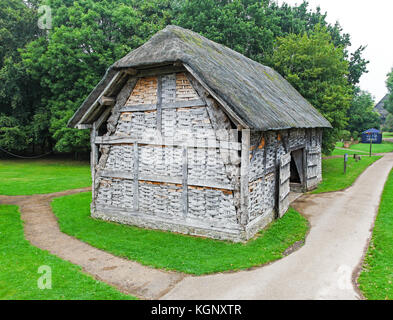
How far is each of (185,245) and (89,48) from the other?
22.1 m

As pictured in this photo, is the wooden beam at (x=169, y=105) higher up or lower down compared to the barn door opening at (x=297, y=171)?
higher up

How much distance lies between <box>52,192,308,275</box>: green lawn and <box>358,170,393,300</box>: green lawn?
2052 mm

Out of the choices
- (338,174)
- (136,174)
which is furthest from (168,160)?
(338,174)

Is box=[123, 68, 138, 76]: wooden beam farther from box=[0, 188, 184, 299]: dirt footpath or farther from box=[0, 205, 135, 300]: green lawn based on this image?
box=[0, 205, 135, 300]: green lawn

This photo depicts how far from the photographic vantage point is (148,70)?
404 inches

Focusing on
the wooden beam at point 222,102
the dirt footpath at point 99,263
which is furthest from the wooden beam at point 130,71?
the dirt footpath at point 99,263

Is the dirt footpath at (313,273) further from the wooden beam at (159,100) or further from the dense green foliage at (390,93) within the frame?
the dense green foliage at (390,93)

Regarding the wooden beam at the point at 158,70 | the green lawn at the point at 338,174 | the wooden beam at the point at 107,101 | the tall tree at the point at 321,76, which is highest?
the tall tree at the point at 321,76

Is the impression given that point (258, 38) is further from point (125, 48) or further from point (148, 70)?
point (148, 70)

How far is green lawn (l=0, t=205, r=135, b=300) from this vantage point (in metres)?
6.35

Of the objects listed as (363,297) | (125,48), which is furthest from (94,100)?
(125,48)

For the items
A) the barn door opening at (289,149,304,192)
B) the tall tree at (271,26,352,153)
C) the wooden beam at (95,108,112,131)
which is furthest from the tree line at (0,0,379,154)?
the wooden beam at (95,108,112,131)

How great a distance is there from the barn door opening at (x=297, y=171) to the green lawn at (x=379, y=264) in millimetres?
4709

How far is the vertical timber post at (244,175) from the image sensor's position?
9008 mm
